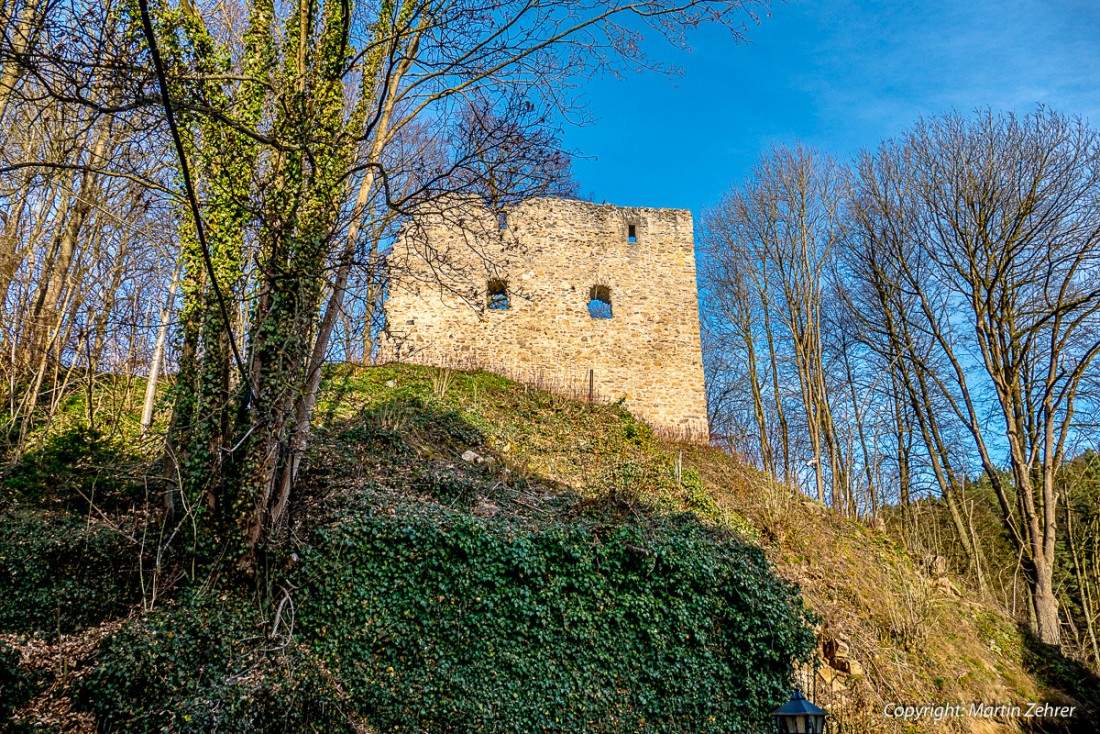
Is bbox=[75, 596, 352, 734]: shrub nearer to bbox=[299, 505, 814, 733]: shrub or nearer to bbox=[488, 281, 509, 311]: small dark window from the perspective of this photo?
bbox=[299, 505, 814, 733]: shrub

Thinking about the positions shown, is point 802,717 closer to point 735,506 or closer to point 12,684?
point 12,684

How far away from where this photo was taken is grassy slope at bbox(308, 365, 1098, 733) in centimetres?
716

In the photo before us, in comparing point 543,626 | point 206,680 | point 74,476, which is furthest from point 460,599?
point 74,476

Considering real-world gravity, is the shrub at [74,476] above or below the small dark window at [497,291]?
below

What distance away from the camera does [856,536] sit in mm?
10344

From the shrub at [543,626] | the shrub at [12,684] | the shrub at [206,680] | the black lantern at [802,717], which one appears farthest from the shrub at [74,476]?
the black lantern at [802,717]

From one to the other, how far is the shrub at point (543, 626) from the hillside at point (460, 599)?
0.07ft

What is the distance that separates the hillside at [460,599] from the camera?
481 cm

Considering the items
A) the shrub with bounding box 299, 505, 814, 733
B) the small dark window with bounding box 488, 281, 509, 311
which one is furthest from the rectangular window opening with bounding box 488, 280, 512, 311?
the shrub with bounding box 299, 505, 814, 733

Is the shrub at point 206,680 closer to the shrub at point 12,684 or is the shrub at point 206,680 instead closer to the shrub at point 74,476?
the shrub at point 12,684

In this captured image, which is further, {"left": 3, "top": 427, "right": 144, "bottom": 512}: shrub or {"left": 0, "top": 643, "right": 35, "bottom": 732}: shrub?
{"left": 3, "top": 427, "right": 144, "bottom": 512}: shrub

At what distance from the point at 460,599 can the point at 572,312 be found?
29.1 ft

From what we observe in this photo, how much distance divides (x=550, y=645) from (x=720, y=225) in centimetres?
1345

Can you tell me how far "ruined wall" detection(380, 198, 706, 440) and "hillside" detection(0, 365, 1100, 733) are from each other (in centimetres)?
394
